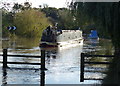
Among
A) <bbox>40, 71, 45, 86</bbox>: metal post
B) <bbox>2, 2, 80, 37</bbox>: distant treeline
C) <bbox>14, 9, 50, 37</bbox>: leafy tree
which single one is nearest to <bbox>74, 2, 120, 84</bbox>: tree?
<bbox>40, 71, 45, 86</bbox>: metal post

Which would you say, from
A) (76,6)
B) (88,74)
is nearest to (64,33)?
(88,74)

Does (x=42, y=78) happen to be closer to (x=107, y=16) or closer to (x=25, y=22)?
(x=107, y=16)

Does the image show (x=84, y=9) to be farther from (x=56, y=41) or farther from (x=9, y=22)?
(x=9, y=22)

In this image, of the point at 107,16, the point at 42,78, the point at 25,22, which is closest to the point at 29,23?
the point at 25,22

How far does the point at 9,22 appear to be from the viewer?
6044cm

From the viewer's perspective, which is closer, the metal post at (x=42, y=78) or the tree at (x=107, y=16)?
the tree at (x=107, y=16)

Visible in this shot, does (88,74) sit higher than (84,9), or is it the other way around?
(84,9)

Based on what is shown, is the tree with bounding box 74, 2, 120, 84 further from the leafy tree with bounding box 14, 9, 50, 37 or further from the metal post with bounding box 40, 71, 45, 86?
the leafy tree with bounding box 14, 9, 50, 37

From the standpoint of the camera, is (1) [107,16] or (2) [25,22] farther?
(2) [25,22]

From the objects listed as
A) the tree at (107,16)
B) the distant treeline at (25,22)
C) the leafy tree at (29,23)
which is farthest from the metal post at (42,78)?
the leafy tree at (29,23)

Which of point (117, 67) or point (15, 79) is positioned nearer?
point (117, 67)

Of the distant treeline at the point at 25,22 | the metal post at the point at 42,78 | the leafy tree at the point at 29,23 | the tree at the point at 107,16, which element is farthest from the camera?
the leafy tree at the point at 29,23

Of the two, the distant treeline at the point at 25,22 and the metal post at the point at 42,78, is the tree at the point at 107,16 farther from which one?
the distant treeline at the point at 25,22

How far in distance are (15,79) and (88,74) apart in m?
3.34
